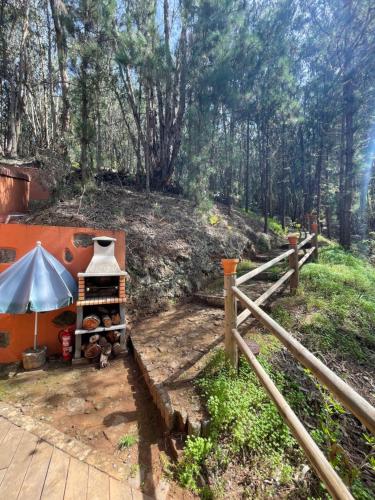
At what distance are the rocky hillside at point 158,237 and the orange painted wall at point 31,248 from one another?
1.15 metres

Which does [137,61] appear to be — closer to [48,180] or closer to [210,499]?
[48,180]

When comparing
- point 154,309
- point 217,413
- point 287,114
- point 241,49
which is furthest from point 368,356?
point 287,114

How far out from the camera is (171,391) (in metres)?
2.44

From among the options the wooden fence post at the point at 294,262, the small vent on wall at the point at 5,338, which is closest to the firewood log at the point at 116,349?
the small vent on wall at the point at 5,338

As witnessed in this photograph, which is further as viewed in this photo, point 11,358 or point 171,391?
point 11,358

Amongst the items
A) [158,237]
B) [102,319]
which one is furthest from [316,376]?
[158,237]

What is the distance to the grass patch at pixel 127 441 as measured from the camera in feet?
6.91

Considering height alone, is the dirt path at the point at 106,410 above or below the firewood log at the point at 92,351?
below

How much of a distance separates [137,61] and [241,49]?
11.2 ft

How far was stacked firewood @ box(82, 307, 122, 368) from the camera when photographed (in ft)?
11.3

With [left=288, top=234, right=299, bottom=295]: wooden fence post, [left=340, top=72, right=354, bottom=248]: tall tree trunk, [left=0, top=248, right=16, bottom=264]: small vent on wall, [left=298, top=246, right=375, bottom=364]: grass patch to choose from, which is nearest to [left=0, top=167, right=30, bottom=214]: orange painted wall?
[left=0, top=248, right=16, bottom=264]: small vent on wall

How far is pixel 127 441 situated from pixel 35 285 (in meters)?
2.06

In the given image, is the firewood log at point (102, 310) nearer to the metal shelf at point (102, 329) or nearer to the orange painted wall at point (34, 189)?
the metal shelf at point (102, 329)

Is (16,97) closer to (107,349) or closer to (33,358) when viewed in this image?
(33,358)
